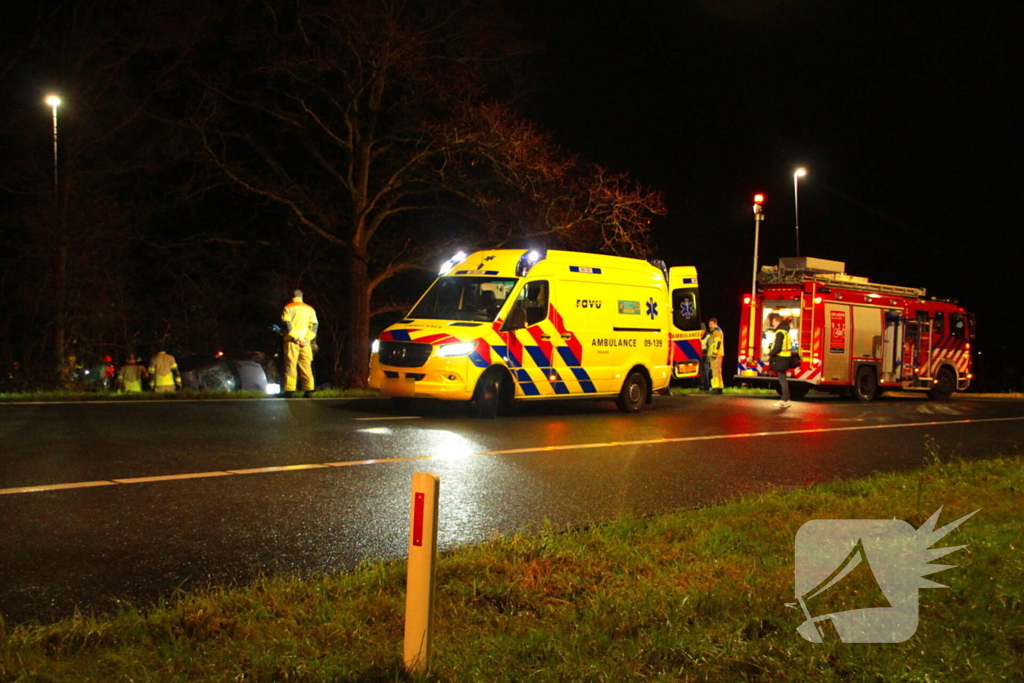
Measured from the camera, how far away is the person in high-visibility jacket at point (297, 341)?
17.5 m

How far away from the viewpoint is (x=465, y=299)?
15.7 m

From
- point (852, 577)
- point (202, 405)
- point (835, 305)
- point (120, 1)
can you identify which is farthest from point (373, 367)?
point (120, 1)

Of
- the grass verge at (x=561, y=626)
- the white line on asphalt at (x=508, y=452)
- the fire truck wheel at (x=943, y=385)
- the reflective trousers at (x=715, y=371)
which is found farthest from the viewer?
the fire truck wheel at (x=943, y=385)

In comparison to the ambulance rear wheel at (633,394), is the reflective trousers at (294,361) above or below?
above

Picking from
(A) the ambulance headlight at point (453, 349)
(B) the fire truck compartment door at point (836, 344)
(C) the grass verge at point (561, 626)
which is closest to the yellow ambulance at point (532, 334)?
(A) the ambulance headlight at point (453, 349)

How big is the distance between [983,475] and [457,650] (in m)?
7.11

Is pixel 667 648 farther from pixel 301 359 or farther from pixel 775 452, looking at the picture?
pixel 301 359

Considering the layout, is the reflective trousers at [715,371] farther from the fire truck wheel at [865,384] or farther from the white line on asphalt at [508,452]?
the white line on asphalt at [508,452]

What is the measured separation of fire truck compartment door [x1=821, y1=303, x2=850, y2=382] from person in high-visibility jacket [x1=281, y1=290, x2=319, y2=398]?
12.3m

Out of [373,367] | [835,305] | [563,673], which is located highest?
[835,305]

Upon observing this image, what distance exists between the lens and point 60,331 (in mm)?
25922

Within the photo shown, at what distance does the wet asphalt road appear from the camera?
6164 millimetres

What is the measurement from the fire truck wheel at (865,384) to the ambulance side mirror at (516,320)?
1255cm

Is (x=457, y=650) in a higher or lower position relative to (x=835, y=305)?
lower
